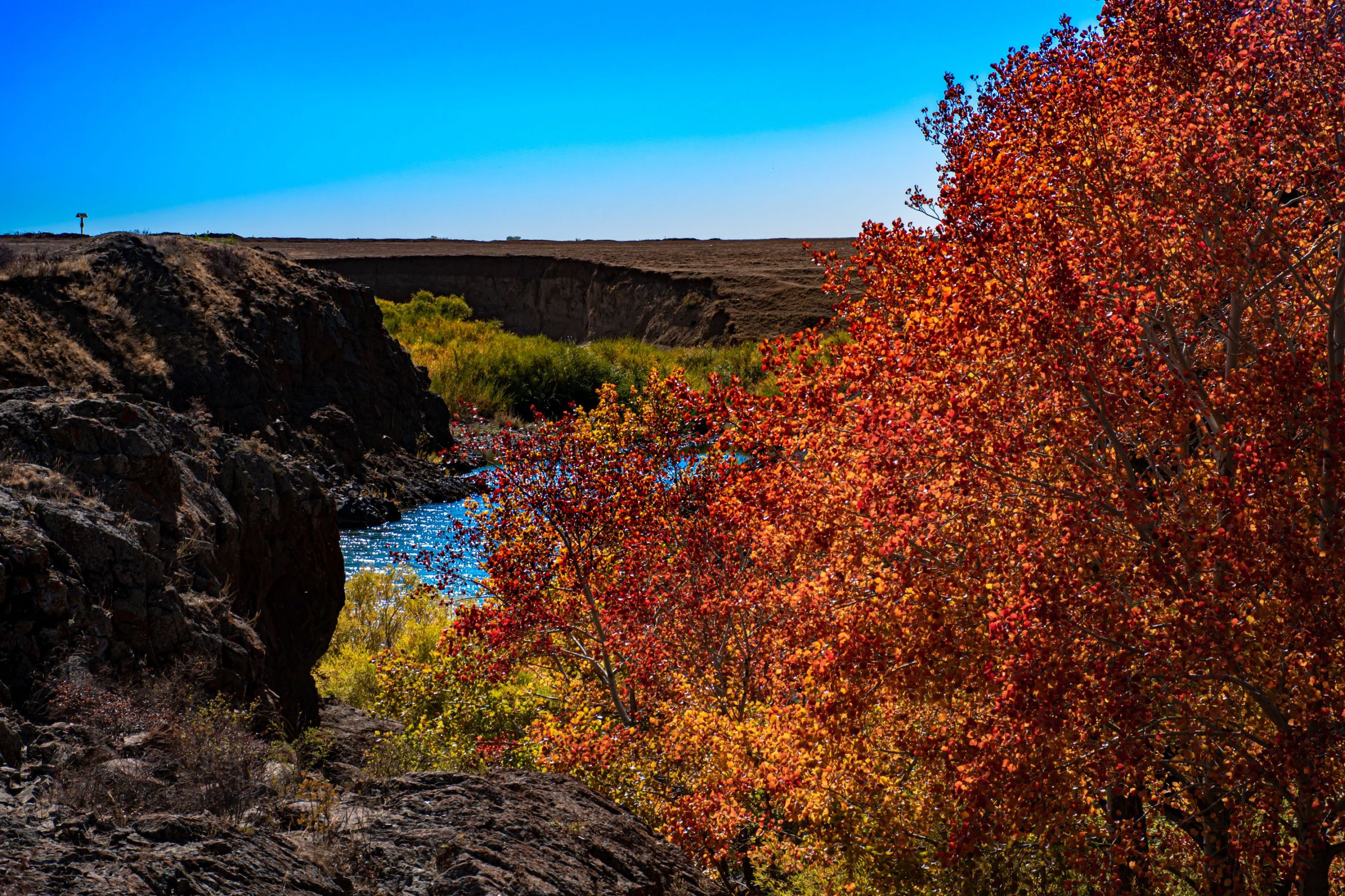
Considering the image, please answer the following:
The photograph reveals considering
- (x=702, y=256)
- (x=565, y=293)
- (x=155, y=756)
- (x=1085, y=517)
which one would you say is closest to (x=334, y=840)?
(x=155, y=756)

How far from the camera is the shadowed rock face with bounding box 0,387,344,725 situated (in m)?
9.09

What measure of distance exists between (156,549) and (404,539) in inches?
1022

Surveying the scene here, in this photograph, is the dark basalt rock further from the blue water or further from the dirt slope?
the dirt slope

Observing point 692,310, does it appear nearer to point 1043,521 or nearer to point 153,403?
point 153,403

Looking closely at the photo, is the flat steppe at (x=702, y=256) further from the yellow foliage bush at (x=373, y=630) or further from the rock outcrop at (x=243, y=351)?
the yellow foliage bush at (x=373, y=630)

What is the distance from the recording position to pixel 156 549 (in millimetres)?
10914

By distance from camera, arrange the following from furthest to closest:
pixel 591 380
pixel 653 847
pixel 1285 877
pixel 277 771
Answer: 1. pixel 591 380
2. pixel 653 847
3. pixel 277 771
4. pixel 1285 877

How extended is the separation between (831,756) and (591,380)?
55.2 m

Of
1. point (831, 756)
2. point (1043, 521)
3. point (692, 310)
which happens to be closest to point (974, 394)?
point (1043, 521)

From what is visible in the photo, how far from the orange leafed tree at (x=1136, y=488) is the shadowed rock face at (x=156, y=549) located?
637 centimetres

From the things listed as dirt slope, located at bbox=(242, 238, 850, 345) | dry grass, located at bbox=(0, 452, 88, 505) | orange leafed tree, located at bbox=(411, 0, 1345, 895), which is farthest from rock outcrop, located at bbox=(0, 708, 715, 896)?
dirt slope, located at bbox=(242, 238, 850, 345)

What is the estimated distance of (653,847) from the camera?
9211 mm

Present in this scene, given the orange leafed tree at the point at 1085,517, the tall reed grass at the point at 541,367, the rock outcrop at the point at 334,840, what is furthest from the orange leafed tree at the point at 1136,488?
the tall reed grass at the point at 541,367

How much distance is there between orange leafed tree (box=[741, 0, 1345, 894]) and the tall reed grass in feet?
145
